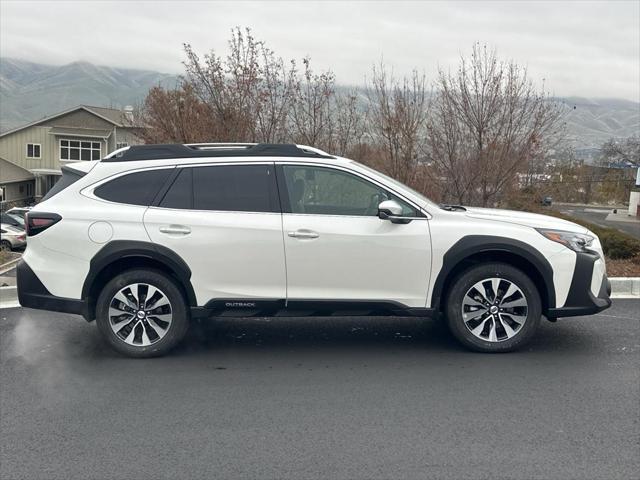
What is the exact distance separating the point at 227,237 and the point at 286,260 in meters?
0.53

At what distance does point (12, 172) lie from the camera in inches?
2069

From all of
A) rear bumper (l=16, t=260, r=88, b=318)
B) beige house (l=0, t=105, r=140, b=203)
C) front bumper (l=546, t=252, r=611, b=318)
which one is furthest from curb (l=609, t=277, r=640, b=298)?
beige house (l=0, t=105, r=140, b=203)

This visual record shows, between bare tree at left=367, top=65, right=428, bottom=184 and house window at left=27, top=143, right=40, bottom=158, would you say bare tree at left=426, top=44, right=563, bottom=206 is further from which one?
house window at left=27, top=143, right=40, bottom=158

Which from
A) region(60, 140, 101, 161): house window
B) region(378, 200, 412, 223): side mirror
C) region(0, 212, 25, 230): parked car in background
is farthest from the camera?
region(60, 140, 101, 161): house window

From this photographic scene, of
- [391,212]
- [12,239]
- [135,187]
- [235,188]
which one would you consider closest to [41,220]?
[135,187]

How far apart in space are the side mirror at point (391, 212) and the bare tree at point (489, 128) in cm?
710

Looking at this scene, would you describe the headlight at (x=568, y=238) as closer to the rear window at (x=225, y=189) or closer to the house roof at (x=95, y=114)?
the rear window at (x=225, y=189)

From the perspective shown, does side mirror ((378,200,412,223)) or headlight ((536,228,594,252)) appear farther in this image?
headlight ((536,228,594,252))

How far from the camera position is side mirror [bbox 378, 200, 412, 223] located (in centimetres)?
502

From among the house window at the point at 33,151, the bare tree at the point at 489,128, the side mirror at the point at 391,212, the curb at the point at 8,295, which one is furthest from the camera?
the house window at the point at 33,151

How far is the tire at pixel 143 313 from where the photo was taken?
5.12m

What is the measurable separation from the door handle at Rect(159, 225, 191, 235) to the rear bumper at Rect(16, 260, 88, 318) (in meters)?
0.94

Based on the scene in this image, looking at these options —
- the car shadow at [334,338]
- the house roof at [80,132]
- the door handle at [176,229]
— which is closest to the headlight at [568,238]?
the car shadow at [334,338]

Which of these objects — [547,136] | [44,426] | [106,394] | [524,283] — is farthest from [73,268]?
[547,136]
